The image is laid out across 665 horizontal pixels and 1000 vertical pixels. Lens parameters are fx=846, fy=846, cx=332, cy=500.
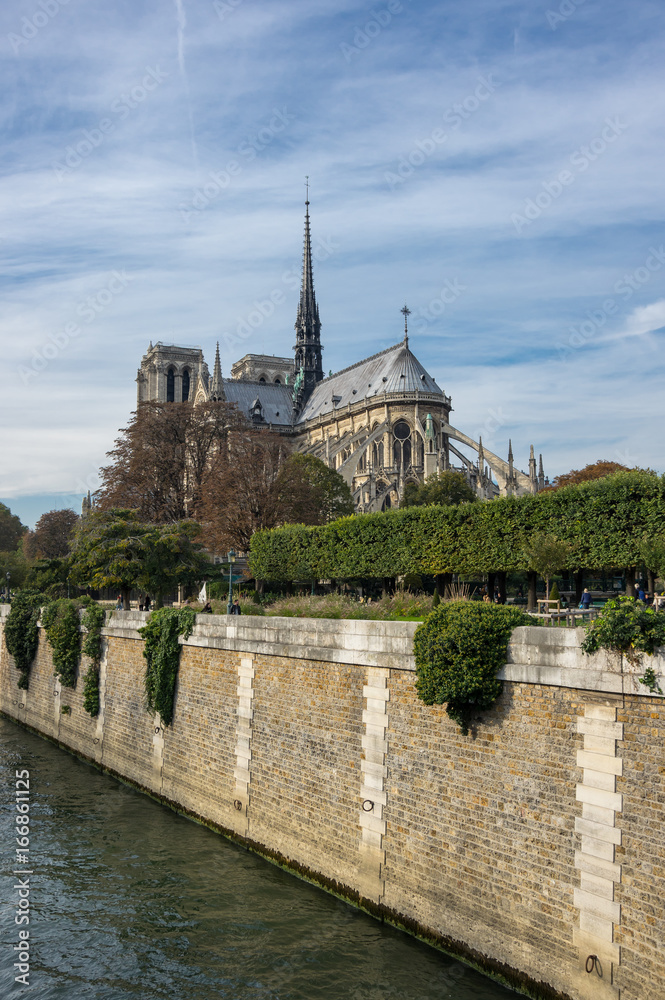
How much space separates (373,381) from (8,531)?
154 ft

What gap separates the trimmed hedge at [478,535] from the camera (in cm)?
2045

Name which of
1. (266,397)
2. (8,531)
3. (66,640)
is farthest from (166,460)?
(8,531)

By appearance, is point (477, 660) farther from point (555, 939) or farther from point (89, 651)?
point (89, 651)

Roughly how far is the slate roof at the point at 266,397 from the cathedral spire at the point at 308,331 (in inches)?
102

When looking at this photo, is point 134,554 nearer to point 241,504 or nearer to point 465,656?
point 241,504

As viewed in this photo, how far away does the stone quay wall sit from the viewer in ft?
28.0

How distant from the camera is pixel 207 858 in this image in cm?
1459

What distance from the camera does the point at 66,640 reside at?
24609 mm

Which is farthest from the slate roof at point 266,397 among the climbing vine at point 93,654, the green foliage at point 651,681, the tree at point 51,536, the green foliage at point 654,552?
the green foliage at point 651,681

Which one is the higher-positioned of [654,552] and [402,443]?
[402,443]

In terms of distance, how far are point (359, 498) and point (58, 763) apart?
39.7 m

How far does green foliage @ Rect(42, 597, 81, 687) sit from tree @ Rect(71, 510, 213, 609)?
5845 mm

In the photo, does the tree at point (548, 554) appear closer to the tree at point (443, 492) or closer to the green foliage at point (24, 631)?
the green foliage at point (24, 631)

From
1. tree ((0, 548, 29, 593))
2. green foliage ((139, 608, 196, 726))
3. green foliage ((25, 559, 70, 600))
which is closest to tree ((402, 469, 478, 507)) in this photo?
green foliage ((25, 559, 70, 600))
